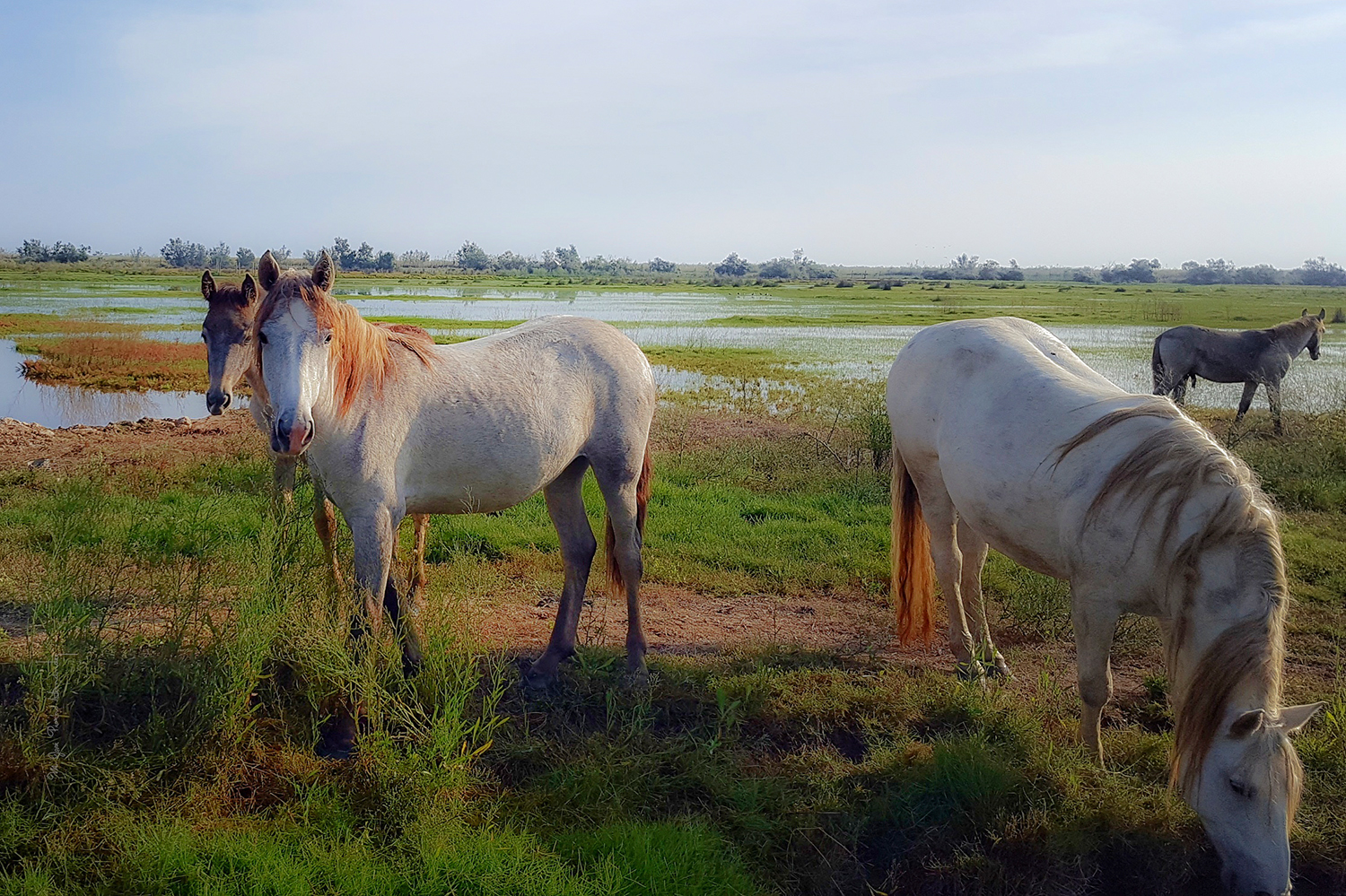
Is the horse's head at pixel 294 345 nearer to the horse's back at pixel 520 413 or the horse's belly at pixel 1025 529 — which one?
the horse's back at pixel 520 413

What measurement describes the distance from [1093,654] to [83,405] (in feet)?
58.5

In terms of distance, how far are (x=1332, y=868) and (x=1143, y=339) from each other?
28.2 m

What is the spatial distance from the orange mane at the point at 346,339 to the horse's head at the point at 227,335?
71.2 inches

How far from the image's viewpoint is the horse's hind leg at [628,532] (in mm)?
4680

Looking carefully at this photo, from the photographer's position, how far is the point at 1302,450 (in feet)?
33.2

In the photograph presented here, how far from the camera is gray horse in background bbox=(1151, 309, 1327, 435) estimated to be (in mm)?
13391

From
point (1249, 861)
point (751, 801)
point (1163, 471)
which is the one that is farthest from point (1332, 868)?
point (751, 801)

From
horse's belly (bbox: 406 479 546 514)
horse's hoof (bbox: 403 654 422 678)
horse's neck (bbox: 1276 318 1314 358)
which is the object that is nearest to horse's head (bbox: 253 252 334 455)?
A: horse's belly (bbox: 406 479 546 514)

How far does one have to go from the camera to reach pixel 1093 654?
368cm

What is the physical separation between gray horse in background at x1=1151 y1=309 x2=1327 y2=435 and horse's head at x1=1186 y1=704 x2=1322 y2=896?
12.0 metres

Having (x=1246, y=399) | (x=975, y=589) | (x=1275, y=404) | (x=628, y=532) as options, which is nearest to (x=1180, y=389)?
(x=1246, y=399)

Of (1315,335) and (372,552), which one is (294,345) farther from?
(1315,335)

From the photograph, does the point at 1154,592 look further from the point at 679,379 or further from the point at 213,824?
the point at 679,379

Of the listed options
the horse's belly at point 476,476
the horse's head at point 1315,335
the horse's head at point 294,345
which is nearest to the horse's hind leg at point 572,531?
the horse's belly at point 476,476
